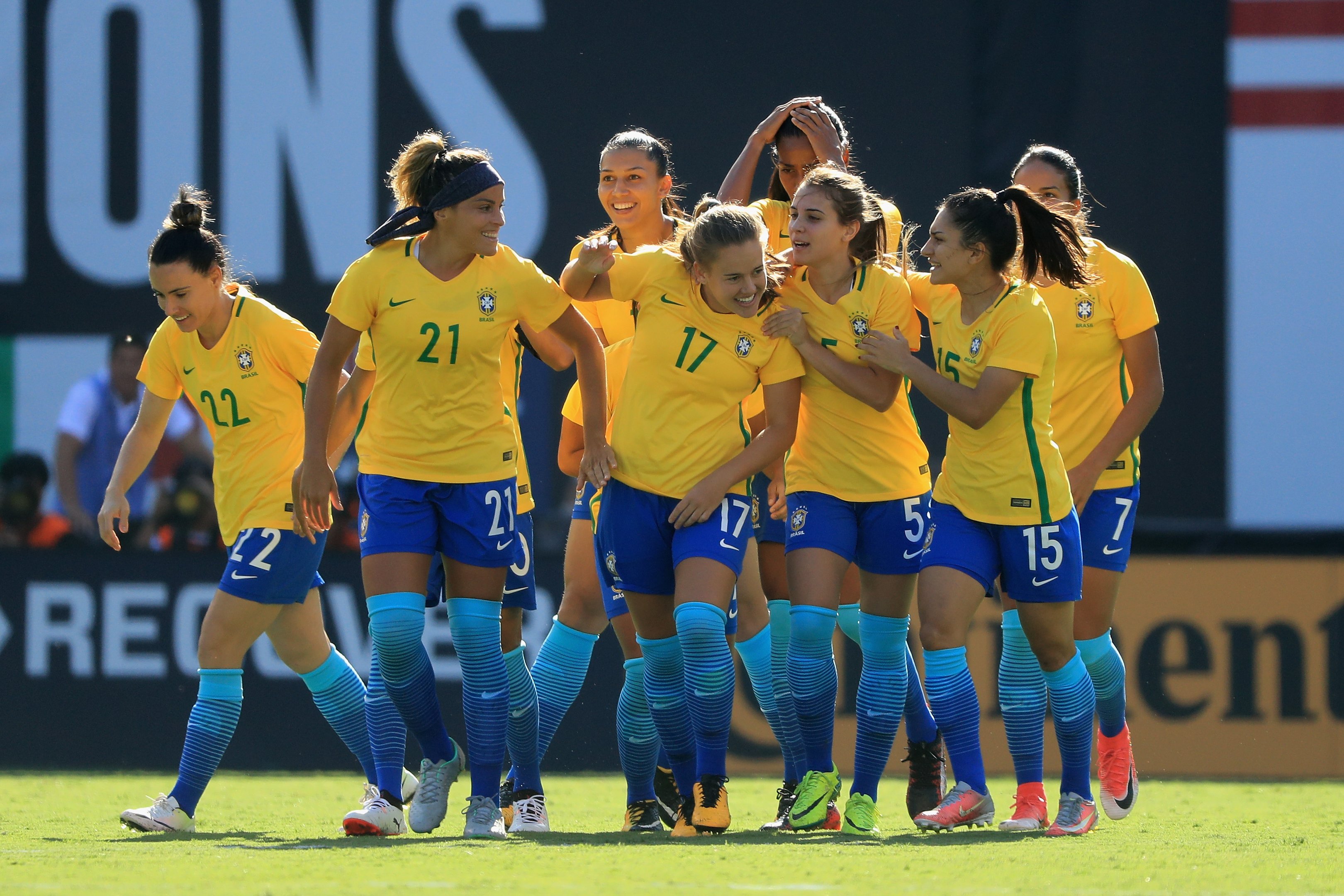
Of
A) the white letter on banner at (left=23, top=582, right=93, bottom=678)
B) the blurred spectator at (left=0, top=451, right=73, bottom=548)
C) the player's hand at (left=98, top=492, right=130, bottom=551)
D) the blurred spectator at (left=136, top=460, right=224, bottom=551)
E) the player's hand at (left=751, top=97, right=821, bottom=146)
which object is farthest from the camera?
the blurred spectator at (left=0, top=451, right=73, bottom=548)

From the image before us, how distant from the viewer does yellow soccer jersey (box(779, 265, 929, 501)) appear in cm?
516

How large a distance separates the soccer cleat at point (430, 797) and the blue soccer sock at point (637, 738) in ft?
1.86

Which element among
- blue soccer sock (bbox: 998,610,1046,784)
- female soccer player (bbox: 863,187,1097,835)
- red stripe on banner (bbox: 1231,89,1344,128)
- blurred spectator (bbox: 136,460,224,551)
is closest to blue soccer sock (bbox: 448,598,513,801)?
female soccer player (bbox: 863,187,1097,835)

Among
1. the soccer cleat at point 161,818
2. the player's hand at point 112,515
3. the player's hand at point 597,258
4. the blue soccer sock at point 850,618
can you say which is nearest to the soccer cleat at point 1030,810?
the blue soccer sock at point 850,618

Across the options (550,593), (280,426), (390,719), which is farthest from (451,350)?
(550,593)

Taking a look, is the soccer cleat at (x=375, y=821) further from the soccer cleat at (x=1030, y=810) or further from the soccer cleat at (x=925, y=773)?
the soccer cleat at (x=1030, y=810)

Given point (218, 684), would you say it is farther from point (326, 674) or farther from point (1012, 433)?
point (1012, 433)

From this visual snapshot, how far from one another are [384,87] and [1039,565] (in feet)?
17.3

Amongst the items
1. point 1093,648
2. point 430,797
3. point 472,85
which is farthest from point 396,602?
point 472,85

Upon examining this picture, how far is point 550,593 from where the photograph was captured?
826 centimetres

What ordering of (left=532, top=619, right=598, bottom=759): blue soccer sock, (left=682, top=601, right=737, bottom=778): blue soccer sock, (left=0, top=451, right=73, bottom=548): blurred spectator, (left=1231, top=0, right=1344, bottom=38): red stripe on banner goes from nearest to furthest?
(left=682, top=601, right=737, bottom=778): blue soccer sock < (left=532, top=619, right=598, bottom=759): blue soccer sock < (left=0, top=451, right=73, bottom=548): blurred spectator < (left=1231, top=0, right=1344, bottom=38): red stripe on banner

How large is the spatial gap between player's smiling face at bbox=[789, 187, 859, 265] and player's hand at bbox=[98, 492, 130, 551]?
2.27m

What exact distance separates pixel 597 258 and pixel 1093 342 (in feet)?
5.55

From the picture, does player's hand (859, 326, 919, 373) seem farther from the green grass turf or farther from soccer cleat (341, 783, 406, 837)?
soccer cleat (341, 783, 406, 837)
